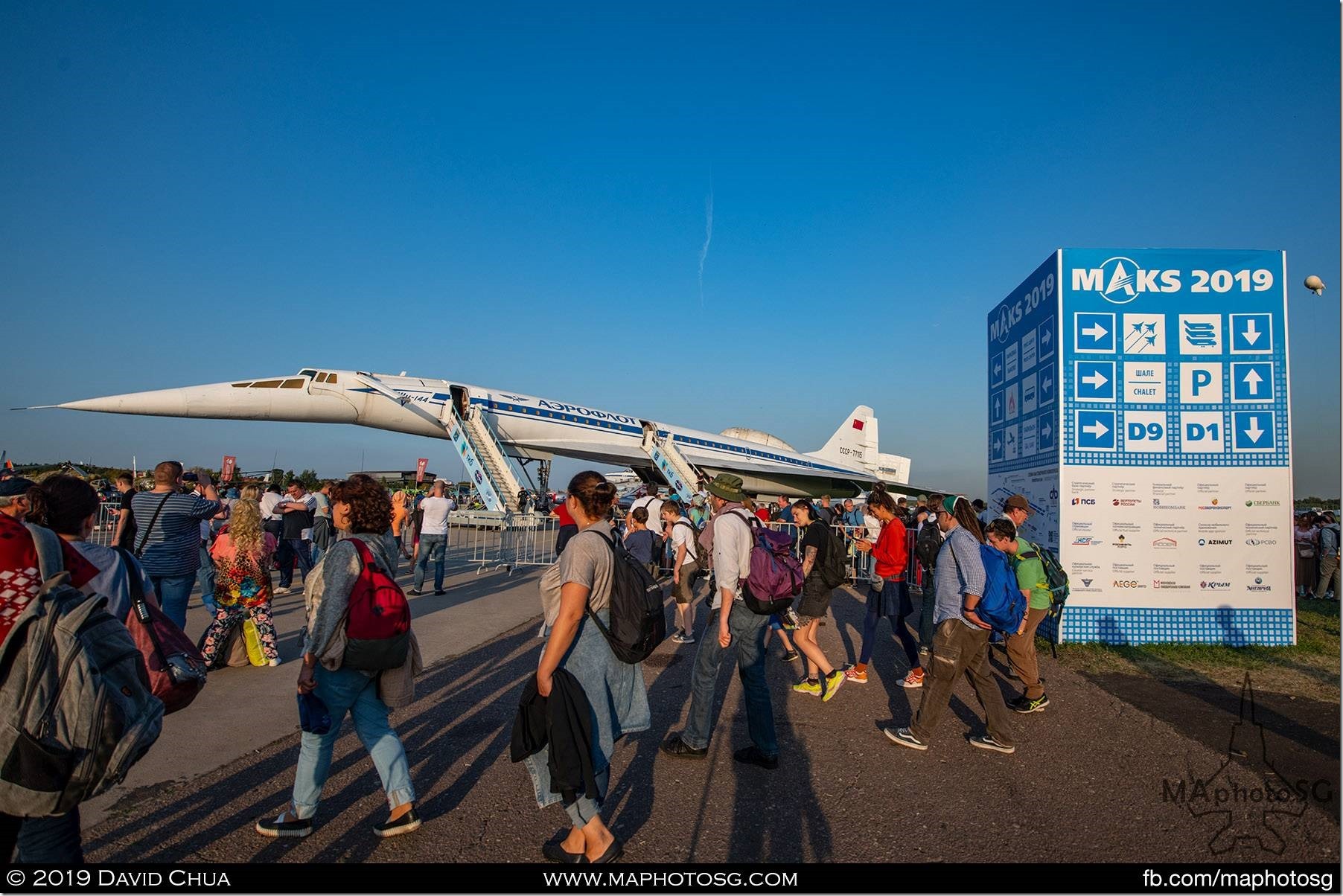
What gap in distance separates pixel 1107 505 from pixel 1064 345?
2.04 metres

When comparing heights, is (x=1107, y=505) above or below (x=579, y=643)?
above

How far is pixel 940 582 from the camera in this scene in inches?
186

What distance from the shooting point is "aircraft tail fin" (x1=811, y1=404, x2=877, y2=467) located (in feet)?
118

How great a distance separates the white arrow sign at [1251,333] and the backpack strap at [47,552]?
11045mm

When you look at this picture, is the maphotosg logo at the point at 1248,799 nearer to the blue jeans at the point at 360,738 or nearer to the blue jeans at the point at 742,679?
the blue jeans at the point at 742,679

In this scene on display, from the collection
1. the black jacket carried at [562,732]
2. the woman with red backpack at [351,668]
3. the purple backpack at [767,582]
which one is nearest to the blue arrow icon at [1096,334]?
the purple backpack at [767,582]

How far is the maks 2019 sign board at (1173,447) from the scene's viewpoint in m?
8.12

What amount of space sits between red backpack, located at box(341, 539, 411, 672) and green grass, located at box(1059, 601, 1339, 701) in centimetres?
686

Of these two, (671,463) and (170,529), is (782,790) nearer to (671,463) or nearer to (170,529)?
(170,529)

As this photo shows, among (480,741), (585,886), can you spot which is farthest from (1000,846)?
(480,741)

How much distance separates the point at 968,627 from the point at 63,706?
467 cm

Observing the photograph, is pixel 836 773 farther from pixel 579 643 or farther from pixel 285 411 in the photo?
pixel 285 411

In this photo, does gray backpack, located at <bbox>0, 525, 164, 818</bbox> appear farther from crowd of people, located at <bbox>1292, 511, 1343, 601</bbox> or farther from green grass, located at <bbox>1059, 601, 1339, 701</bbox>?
crowd of people, located at <bbox>1292, 511, 1343, 601</bbox>

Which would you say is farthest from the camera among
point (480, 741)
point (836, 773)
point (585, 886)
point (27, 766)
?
point (480, 741)
